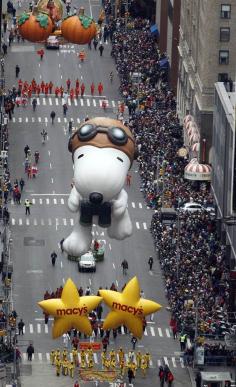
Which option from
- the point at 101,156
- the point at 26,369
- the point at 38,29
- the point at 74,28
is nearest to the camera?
the point at 101,156

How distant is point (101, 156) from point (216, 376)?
7003 centimetres

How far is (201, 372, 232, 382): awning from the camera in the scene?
184m

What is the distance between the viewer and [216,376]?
606 ft

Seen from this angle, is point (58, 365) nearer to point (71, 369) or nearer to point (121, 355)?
point (71, 369)

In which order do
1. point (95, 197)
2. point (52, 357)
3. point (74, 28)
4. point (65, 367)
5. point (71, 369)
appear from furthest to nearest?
1. point (52, 357)
2. point (65, 367)
3. point (71, 369)
4. point (74, 28)
5. point (95, 197)

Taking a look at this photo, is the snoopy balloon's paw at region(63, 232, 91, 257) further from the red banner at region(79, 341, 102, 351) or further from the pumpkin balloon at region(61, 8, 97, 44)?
the red banner at region(79, 341, 102, 351)

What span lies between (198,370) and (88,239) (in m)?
70.2

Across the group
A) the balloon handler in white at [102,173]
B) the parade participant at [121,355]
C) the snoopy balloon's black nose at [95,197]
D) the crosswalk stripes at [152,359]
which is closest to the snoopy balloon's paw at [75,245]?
the balloon handler in white at [102,173]

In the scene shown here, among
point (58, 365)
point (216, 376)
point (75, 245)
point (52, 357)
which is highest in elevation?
point (75, 245)

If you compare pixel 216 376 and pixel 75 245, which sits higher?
pixel 75 245

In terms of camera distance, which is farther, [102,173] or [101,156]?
[101,156]

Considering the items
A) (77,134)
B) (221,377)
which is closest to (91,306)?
(77,134)

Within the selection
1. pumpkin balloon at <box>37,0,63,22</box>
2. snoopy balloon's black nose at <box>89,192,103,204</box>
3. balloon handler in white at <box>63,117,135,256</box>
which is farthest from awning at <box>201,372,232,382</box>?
snoopy balloon's black nose at <box>89,192,103,204</box>

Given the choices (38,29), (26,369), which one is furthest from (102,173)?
(26,369)
